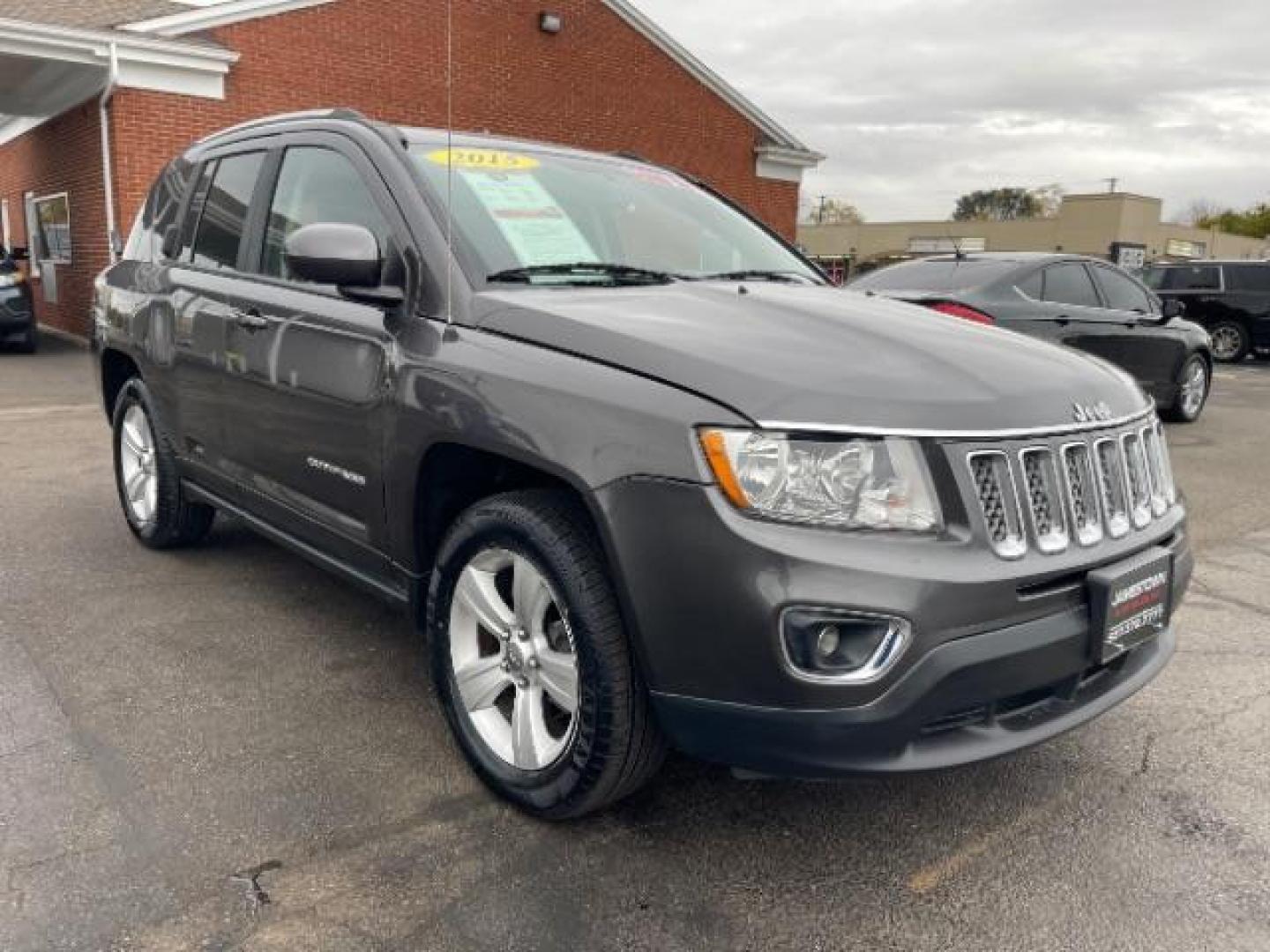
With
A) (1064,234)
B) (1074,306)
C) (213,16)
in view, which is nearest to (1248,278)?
(1074,306)

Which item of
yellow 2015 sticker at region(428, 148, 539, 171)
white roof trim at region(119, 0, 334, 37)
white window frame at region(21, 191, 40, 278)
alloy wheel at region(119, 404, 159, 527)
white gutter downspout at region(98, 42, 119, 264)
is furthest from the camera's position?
white window frame at region(21, 191, 40, 278)

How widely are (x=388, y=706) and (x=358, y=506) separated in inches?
25.6

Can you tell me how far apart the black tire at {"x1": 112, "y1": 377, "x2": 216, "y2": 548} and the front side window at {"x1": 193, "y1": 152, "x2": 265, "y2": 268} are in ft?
2.65

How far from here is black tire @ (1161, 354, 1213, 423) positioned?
32.4 feet

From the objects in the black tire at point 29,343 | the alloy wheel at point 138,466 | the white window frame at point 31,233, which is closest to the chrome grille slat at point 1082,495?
the alloy wheel at point 138,466

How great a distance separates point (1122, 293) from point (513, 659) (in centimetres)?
840

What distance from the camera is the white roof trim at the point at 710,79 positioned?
16.2m

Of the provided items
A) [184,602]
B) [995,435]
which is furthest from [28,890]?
[995,435]

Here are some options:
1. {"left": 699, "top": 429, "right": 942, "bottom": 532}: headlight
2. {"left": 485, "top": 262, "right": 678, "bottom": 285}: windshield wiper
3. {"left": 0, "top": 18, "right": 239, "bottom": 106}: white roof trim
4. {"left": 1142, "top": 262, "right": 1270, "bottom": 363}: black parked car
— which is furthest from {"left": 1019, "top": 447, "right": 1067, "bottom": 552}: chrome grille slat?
{"left": 1142, "top": 262, "right": 1270, "bottom": 363}: black parked car

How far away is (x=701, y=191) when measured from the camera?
13.5 feet

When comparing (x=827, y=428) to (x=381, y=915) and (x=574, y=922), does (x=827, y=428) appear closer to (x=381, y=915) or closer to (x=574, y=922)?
(x=574, y=922)

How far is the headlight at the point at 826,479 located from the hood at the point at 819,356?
5cm

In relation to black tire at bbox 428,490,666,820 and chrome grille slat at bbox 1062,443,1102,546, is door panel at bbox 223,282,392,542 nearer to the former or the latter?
black tire at bbox 428,490,666,820

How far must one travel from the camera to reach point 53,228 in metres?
15.9
